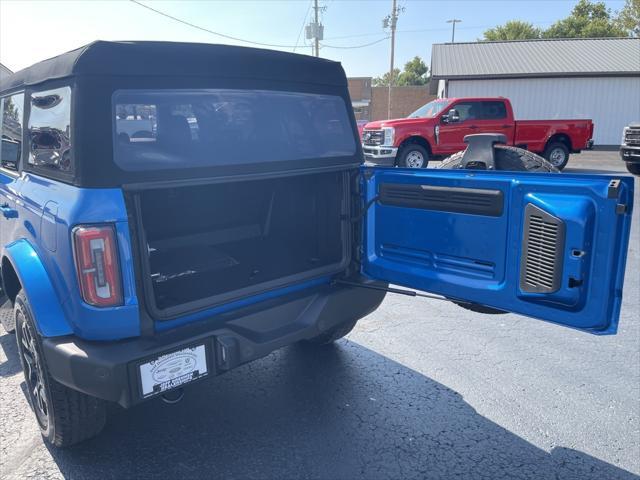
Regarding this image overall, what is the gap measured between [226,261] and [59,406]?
1.40 meters

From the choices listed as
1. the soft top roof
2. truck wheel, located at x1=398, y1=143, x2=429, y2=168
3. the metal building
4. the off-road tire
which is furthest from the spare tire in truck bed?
the metal building

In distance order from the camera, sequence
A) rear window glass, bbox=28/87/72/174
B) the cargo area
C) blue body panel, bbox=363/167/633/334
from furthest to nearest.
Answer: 1. the cargo area
2. rear window glass, bbox=28/87/72/174
3. blue body panel, bbox=363/167/633/334

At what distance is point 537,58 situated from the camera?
26.2 metres

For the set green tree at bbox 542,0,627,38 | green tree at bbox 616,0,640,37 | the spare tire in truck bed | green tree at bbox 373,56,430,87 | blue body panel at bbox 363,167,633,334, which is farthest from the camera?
green tree at bbox 373,56,430,87

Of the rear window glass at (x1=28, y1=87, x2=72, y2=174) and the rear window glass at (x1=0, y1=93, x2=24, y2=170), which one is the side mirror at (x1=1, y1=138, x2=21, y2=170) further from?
the rear window glass at (x1=28, y1=87, x2=72, y2=174)

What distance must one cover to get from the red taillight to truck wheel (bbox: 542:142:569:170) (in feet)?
50.2

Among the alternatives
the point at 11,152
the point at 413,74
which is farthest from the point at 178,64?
the point at 413,74

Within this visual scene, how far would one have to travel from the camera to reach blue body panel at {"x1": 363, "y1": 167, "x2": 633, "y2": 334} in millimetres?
2072

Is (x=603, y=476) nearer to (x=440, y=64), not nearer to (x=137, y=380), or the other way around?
(x=137, y=380)

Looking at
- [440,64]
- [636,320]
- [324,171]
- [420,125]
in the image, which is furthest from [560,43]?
[324,171]

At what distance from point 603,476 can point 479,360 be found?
128cm

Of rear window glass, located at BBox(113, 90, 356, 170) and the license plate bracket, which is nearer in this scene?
the license plate bracket

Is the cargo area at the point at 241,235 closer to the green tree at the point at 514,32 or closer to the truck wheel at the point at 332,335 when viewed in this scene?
the truck wheel at the point at 332,335

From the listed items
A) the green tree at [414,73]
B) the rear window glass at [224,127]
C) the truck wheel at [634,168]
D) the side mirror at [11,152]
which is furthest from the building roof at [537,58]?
the green tree at [414,73]
